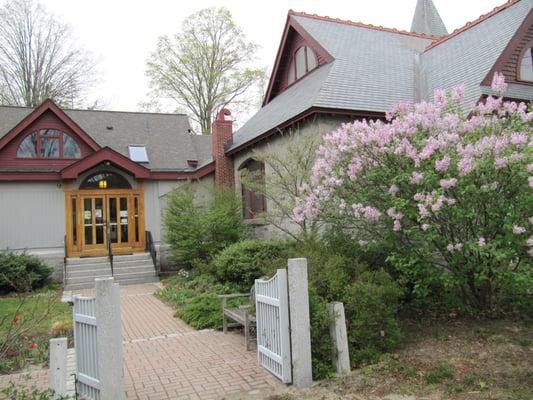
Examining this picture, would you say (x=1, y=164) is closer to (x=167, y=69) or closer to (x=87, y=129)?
(x=87, y=129)

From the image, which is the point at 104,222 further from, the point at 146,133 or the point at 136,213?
the point at 146,133

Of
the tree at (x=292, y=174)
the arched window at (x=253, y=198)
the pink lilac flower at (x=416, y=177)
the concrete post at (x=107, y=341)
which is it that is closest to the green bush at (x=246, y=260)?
the tree at (x=292, y=174)

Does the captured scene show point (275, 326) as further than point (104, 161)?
No

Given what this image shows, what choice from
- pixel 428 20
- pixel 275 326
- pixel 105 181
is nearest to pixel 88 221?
pixel 105 181

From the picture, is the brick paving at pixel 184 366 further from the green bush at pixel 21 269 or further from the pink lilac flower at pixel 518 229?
the green bush at pixel 21 269

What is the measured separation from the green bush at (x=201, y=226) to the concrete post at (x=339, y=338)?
26.8ft

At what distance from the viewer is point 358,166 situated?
6.56 metres

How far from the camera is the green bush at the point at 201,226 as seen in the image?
1359 cm

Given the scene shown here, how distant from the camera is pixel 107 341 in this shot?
4.42 m

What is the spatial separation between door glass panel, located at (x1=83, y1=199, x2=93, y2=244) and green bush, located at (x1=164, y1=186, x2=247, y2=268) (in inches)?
128

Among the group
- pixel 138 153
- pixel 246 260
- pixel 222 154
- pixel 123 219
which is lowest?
pixel 246 260

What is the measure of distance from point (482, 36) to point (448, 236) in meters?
10.6

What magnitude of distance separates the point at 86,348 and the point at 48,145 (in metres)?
13.4

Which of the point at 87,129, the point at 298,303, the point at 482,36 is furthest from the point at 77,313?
the point at 87,129
